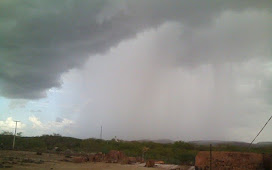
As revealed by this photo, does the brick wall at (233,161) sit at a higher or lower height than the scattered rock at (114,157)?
higher

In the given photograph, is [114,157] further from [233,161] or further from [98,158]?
[233,161]

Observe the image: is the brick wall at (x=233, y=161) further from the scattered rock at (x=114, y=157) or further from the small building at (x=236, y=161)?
the scattered rock at (x=114, y=157)

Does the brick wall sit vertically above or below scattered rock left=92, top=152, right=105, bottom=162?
above

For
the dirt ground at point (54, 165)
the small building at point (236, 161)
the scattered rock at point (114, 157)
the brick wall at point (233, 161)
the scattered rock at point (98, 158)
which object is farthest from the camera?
the scattered rock at point (98, 158)

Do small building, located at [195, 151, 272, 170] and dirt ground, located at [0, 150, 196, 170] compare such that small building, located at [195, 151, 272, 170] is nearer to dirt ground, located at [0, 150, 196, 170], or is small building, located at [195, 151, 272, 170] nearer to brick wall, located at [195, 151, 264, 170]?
brick wall, located at [195, 151, 264, 170]

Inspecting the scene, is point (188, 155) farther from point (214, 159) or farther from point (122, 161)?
point (214, 159)

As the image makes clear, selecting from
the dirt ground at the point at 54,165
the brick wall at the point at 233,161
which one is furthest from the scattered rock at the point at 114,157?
the brick wall at the point at 233,161

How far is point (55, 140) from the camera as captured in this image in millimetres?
97688

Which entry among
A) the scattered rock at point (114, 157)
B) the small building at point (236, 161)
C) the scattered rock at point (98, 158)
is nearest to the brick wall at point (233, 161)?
the small building at point (236, 161)

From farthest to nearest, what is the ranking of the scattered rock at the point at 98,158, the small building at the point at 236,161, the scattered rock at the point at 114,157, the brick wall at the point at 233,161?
1. the scattered rock at the point at 98,158
2. the scattered rock at the point at 114,157
3. the brick wall at the point at 233,161
4. the small building at the point at 236,161

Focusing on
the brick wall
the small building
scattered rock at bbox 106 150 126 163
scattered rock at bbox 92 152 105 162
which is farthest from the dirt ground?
the small building

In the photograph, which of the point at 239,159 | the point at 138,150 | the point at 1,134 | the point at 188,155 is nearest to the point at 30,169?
the point at 239,159

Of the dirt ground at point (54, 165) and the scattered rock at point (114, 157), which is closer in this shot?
the dirt ground at point (54, 165)

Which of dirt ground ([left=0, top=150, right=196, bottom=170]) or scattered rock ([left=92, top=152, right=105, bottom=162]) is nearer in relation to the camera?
dirt ground ([left=0, top=150, right=196, bottom=170])
